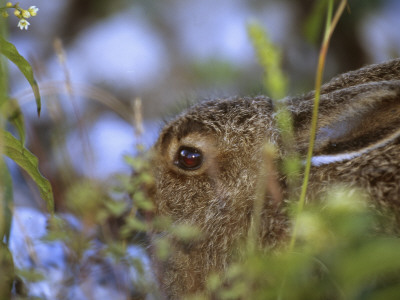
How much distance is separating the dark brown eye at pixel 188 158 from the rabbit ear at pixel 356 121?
1.93ft

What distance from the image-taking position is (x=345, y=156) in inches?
86.9

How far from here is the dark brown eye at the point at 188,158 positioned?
109 inches

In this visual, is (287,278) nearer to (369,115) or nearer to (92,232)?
(369,115)

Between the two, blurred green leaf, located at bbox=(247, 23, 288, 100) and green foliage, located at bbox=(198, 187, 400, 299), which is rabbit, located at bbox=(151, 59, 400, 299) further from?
blurred green leaf, located at bbox=(247, 23, 288, 100)

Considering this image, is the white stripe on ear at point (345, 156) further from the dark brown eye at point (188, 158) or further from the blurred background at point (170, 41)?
the blurred background at point (170, 41)

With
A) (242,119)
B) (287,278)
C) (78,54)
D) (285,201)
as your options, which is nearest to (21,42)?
(78,54)

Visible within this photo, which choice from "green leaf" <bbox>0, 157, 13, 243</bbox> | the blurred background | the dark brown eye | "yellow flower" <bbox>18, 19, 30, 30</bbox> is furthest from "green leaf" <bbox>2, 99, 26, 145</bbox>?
the blurred background

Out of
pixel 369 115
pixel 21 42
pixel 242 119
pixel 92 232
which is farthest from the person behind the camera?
pixel 21 42

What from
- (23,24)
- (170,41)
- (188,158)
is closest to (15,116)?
(23,24)

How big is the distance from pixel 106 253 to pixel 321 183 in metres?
1.10

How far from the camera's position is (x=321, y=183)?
229 cm

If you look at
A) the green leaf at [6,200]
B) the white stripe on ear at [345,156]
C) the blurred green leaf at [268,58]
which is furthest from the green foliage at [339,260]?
the green leaf at [6,200]

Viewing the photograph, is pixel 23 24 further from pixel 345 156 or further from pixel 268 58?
pixel 345 156

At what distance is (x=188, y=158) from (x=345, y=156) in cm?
87
